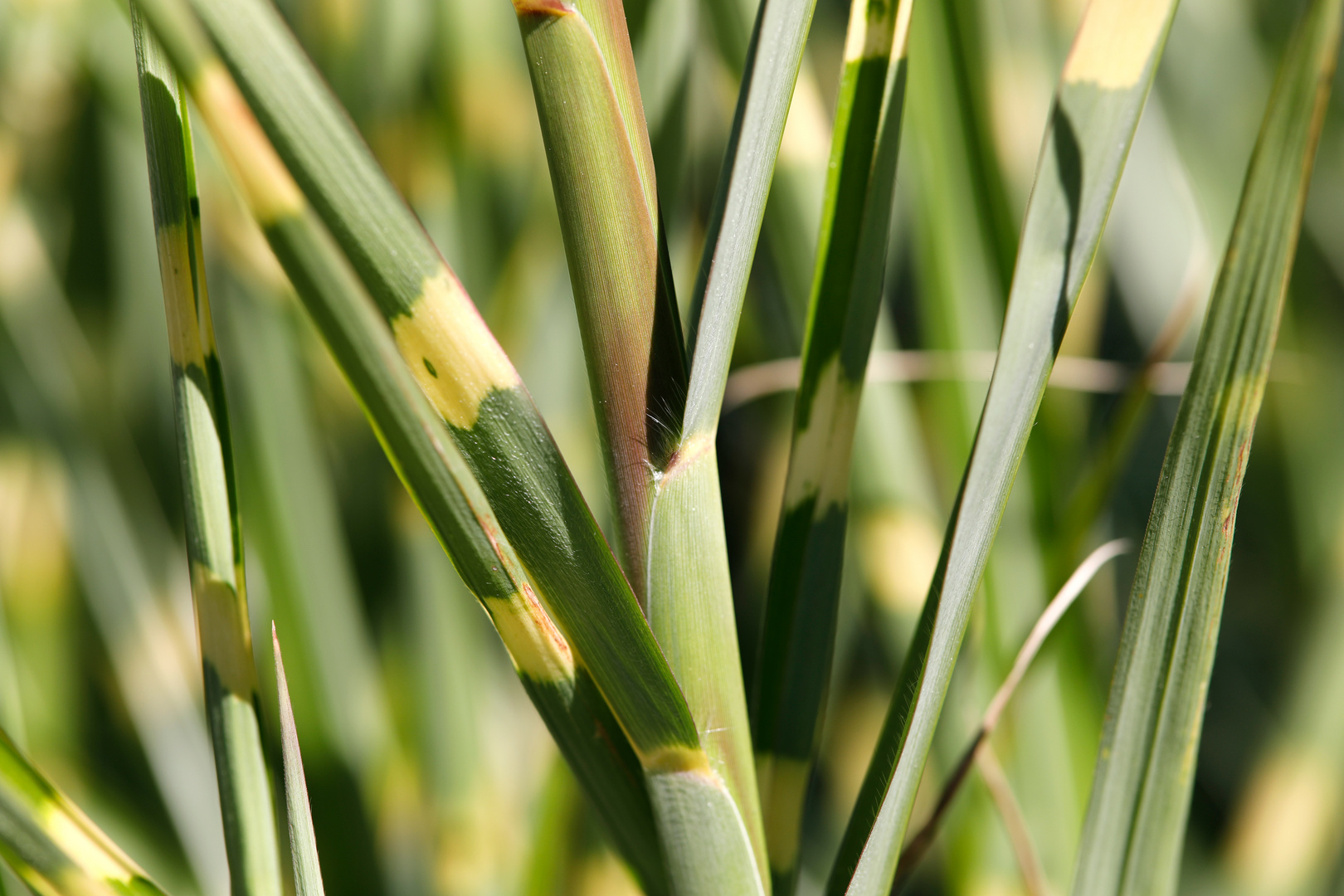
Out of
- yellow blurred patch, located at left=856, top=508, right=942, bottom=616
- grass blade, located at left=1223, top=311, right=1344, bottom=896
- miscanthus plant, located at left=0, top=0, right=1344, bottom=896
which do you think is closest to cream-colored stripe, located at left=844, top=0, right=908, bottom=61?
miscanthus plant, located at left=0, top=0, right=1344, bottom=896

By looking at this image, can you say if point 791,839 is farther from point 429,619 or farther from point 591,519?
point 429,619

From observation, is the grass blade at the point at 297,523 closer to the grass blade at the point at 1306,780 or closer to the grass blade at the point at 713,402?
the grass blade at the point at 713,402

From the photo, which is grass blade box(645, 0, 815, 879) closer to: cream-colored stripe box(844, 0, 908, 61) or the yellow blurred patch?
cream-colored stripe box(844, 0, 908, 61)

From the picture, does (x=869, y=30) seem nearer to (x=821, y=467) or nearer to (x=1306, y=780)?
(x=821, y=467)

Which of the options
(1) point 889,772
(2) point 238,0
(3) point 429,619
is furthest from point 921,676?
(3) point 429,619

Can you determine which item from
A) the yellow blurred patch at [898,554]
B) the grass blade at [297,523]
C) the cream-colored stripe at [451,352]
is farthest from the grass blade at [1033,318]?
the grass blade at [297,523]
